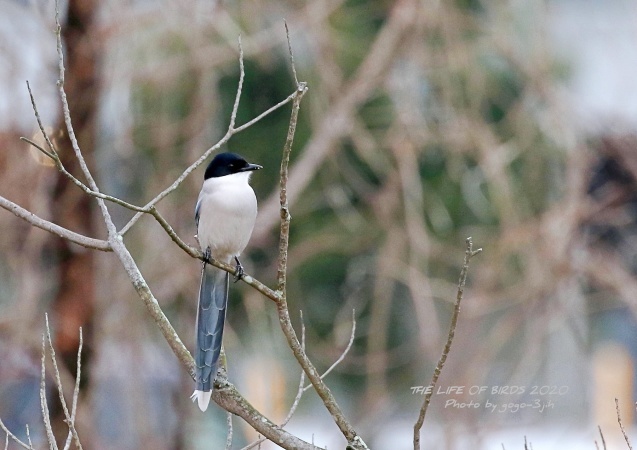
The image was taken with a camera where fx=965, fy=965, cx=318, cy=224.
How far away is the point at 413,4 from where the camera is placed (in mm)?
5738

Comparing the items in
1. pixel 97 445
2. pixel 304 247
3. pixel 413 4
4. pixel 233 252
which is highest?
pixel 413 4

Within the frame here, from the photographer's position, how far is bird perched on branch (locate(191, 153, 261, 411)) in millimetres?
2750

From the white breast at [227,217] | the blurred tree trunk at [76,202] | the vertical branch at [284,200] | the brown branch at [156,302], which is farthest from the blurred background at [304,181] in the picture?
the vertical branch at [284,200]

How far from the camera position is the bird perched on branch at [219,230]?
2750mm

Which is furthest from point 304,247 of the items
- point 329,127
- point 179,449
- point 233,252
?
point 233,252

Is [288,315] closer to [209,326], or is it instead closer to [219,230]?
[209,326]

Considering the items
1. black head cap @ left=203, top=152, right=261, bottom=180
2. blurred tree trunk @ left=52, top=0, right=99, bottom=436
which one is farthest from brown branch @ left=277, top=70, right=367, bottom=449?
blurred tree trunk @ left=52, top=0, right=99, bottom=436

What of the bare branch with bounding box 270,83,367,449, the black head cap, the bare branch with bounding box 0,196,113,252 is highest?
the black head cap

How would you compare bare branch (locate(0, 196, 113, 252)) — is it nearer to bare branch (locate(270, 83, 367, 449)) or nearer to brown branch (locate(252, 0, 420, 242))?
bare branch (locate(270, 83, 367, 449))

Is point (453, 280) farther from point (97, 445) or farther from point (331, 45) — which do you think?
point (97, 445)

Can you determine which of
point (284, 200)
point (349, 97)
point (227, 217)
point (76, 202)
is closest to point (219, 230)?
point (227, 217)

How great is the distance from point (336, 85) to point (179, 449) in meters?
2.47

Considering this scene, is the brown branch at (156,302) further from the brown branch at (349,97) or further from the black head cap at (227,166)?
the brown branch at (349,97)

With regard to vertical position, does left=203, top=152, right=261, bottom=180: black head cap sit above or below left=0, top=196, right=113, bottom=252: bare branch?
above
